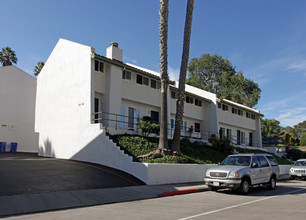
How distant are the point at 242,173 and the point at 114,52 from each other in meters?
14.3

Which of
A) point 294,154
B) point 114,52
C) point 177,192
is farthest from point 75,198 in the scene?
point 294,154

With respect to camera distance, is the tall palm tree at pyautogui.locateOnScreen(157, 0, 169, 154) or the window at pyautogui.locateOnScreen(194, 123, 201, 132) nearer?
the tall palm tree at pyautogui.locateOnScreen(157, 0, 169, 154)

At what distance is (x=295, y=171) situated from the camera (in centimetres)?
1925

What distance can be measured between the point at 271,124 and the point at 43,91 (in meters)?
54.3

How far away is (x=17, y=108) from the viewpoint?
2842 centimetres

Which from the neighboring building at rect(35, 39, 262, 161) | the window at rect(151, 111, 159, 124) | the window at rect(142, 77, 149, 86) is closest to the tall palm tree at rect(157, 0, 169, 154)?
the neighboring building at rect(35, 39, 262, 161)

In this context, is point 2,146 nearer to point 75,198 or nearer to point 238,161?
point 75,198

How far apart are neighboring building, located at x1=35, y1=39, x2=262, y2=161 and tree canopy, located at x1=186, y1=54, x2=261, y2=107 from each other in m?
23.0

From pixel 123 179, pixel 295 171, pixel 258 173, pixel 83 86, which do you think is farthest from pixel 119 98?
pixel 295 171

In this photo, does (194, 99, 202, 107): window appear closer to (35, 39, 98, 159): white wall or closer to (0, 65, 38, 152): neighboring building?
(35, 39, 98, 159): white wall

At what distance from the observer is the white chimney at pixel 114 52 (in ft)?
72.6

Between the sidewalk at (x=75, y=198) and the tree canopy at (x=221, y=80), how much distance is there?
38618mm

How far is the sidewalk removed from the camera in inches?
330

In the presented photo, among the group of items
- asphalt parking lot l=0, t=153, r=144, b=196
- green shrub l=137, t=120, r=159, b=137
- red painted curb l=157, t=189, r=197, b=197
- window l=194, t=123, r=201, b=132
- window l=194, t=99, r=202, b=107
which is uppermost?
window l=194, t=99, r=202, b=107
